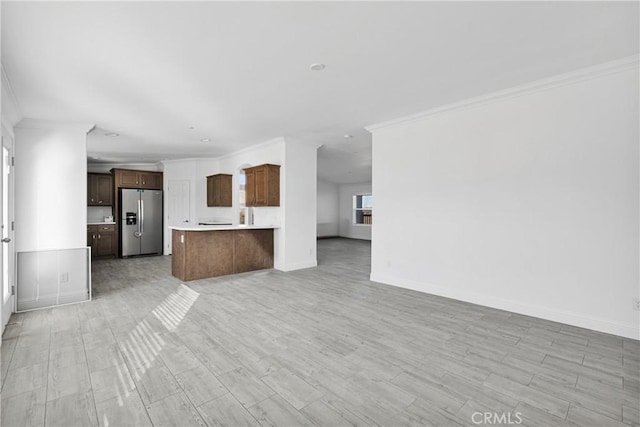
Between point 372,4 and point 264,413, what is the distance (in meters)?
2.76

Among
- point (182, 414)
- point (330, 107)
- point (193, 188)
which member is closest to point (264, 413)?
point (182, 414)

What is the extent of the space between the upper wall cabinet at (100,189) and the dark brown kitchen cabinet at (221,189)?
271 cm

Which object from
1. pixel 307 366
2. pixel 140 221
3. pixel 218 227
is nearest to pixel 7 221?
pixel 218 227

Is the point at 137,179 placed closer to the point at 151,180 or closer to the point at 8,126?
the point at 151,180

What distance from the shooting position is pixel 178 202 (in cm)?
817

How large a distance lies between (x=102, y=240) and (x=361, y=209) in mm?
8920

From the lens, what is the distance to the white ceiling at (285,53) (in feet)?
6.95

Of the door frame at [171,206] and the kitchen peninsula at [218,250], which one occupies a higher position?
the door frame at [171,206]

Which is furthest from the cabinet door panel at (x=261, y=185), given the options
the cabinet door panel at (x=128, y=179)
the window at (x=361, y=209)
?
the window at (x=361, y=209)

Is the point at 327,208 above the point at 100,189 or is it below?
below

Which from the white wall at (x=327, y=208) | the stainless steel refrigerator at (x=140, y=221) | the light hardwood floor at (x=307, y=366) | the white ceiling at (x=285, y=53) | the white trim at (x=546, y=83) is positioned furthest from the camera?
the white wall at (x=327, y=208)

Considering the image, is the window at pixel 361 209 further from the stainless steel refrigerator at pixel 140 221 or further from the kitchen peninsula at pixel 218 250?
the stainless steel refrigerator at pixel 140 221

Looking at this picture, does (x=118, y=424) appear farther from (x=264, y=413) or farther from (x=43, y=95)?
(x=43, y=95)

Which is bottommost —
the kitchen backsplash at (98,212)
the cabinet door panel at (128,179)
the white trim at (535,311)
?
the white trim at (535,311)
